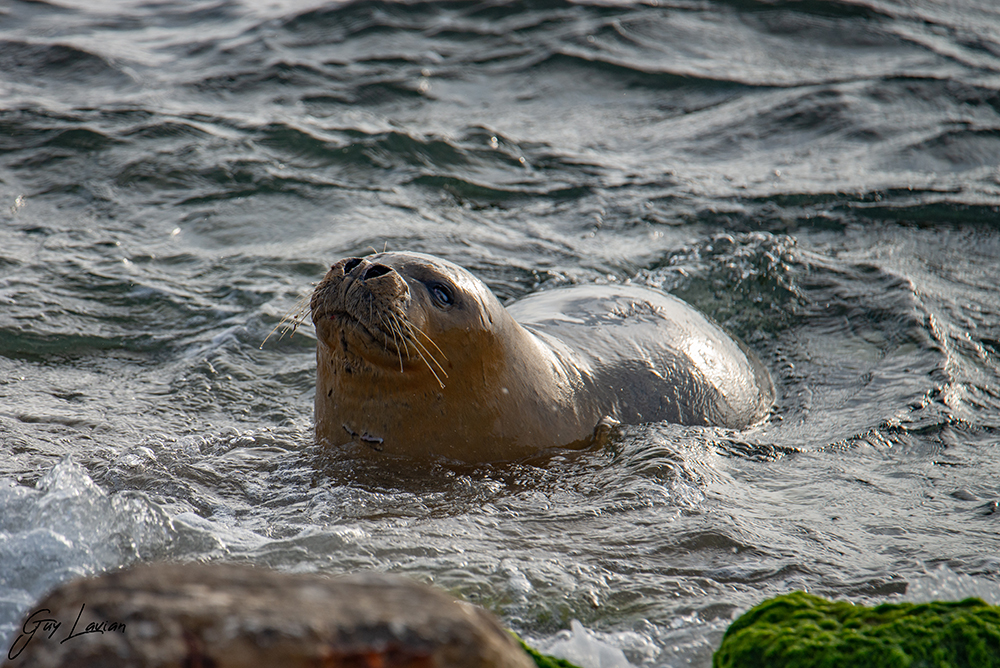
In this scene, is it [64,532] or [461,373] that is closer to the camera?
[64,532]

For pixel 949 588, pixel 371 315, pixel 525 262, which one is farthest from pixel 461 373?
pixel 525 262

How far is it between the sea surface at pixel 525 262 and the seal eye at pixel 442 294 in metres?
0.60

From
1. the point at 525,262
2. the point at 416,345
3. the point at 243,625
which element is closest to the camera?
the point at 243,625

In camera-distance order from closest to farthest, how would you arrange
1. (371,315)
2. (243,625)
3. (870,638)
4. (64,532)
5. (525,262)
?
(243,625), (870,638), (64,532), (371,315), (525,262)

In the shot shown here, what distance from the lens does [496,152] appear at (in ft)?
25.0

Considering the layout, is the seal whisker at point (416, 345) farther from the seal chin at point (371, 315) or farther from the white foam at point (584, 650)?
the white foam at point (584, 650)

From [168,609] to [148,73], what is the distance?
864 cm

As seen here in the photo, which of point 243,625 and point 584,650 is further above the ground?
point 243,625

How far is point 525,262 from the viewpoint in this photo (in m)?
6.10

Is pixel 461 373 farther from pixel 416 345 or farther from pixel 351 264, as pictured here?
pixel 351 264

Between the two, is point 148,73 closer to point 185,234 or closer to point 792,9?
point 185,234
